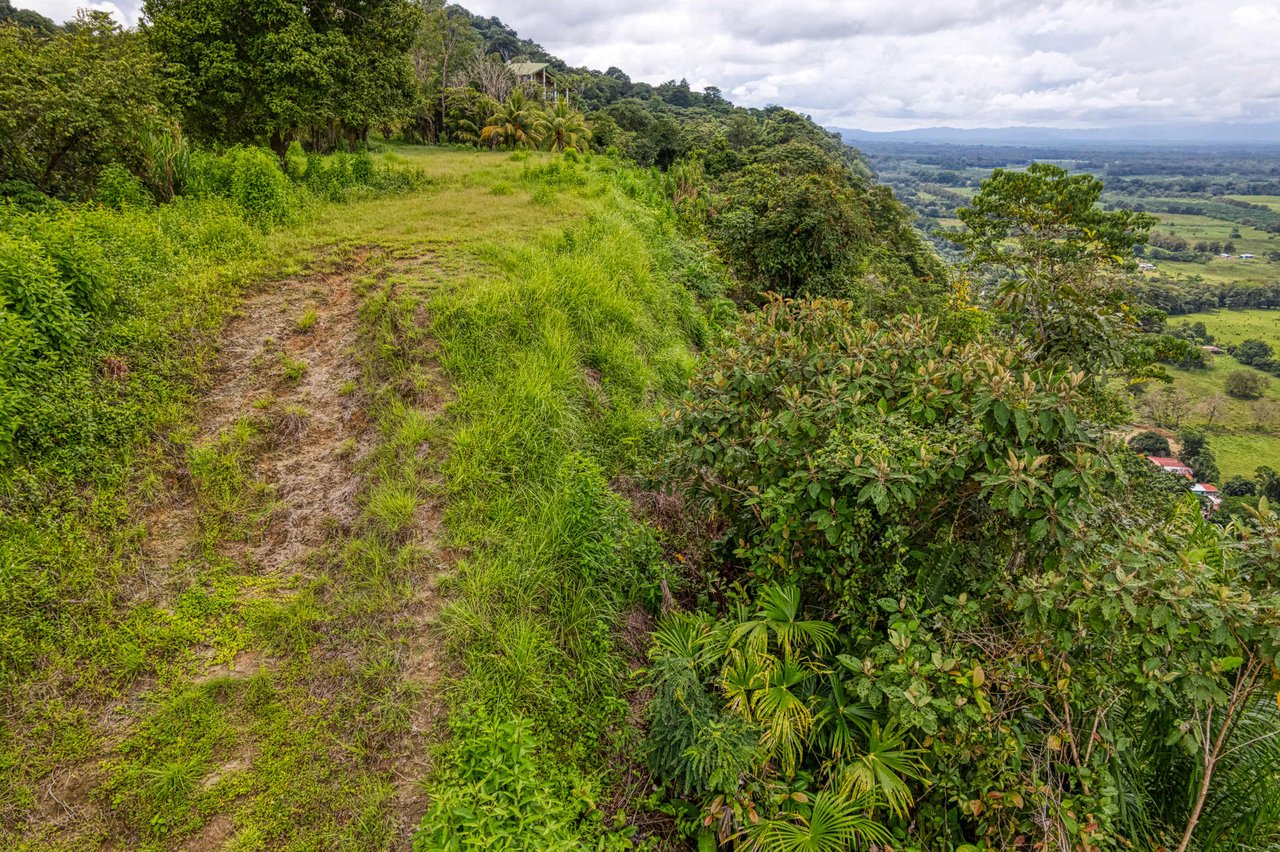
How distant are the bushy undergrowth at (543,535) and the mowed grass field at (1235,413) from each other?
3129cm

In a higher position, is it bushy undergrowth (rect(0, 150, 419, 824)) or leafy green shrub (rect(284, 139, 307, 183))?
leafy green shrub (rect(284, 139, 307, 183))

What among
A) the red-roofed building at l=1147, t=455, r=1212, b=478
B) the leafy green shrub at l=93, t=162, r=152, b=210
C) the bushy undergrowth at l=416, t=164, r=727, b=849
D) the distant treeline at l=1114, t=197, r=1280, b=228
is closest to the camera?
the bushy undergrowth at l=416, t=164, r=727, b=849

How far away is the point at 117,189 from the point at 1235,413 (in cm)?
4630

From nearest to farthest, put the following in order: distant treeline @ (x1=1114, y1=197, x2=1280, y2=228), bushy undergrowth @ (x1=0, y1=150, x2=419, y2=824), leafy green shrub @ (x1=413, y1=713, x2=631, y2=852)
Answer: leafy green shrub @ (x1=413, y1=713, x2=631, y2=852)
bushy undergrowth @ (x1=0, y1=150, x2=419, y2=824)
distant treeline @ (x1=1114, y1=197, x2=1280, y2=228)

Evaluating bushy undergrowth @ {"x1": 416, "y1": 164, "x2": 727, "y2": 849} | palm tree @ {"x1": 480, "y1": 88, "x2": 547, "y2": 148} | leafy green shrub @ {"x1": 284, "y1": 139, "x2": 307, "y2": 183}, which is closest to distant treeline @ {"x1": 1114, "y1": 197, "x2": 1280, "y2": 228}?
palm tree @ {"x1": 480, "y1": 88, "x2": 547, "y2": 148}

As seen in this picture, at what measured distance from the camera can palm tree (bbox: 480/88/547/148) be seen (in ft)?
70.4

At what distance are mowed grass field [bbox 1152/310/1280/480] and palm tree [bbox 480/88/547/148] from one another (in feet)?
104

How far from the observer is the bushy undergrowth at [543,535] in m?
2.66

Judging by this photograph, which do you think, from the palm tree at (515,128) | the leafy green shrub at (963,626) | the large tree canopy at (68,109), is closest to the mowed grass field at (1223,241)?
the palm tree at (515,128)

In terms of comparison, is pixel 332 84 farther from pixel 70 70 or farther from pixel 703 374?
pixel 703 374

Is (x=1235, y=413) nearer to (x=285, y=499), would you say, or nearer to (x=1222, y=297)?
(x=1222, y=297)

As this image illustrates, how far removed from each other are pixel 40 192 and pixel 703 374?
25.1 ft

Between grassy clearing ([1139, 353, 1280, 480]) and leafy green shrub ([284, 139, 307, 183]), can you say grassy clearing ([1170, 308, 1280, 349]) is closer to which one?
grassy clearing ([1139, 353, 1280, 480])

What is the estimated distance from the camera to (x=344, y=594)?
11.4 ft
